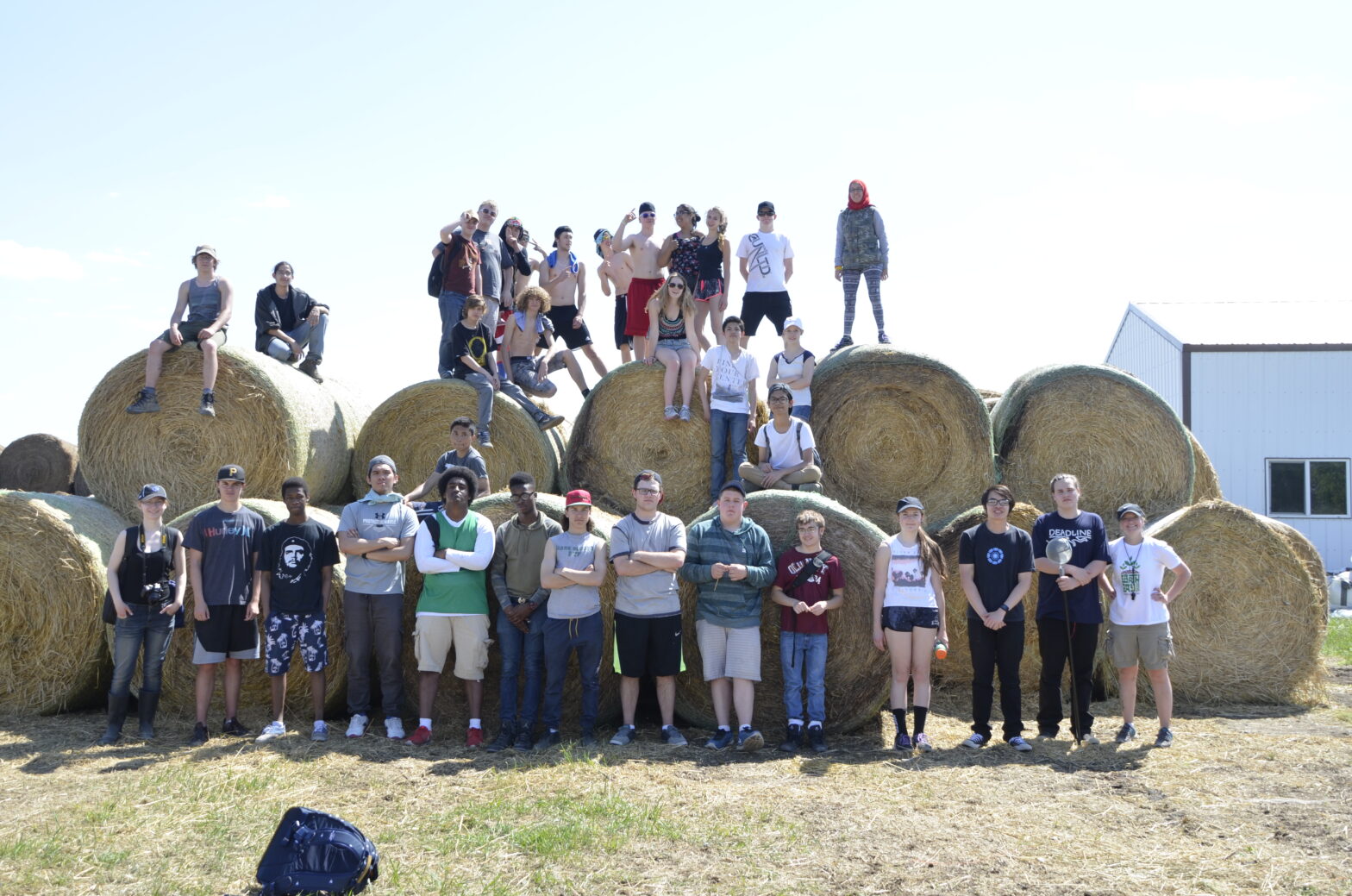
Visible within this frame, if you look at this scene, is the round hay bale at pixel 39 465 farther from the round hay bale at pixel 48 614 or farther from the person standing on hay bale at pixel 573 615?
the person standing on hay bale at pixel 573 615

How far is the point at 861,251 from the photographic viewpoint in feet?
40.5

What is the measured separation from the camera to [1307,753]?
8.15 meters

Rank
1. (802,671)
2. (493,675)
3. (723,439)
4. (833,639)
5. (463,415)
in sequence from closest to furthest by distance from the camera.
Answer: (802,671) < (833,639) < (493,675) < (723,439) < (463,415)

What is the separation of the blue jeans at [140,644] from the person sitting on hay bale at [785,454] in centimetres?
474

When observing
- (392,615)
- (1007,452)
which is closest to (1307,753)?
(1007,452)

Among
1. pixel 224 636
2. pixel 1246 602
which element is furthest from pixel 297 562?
pixel 1246 602

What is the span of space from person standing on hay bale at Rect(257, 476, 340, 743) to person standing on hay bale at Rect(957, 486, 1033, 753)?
182 inches

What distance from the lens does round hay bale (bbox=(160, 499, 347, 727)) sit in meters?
8.80

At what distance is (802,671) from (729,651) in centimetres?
55

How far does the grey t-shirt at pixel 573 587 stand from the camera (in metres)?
8.25

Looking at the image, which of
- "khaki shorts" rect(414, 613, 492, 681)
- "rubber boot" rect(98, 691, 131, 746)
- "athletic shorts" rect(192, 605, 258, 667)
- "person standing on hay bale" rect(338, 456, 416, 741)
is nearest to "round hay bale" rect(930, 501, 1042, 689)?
"khaki shorts" rect(414, 613, 492, 681)

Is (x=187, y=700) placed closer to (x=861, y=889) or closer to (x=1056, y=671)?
(x=861, y=889)

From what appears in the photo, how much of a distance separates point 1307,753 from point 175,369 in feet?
31.3

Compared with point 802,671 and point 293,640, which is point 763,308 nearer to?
point 802,671
